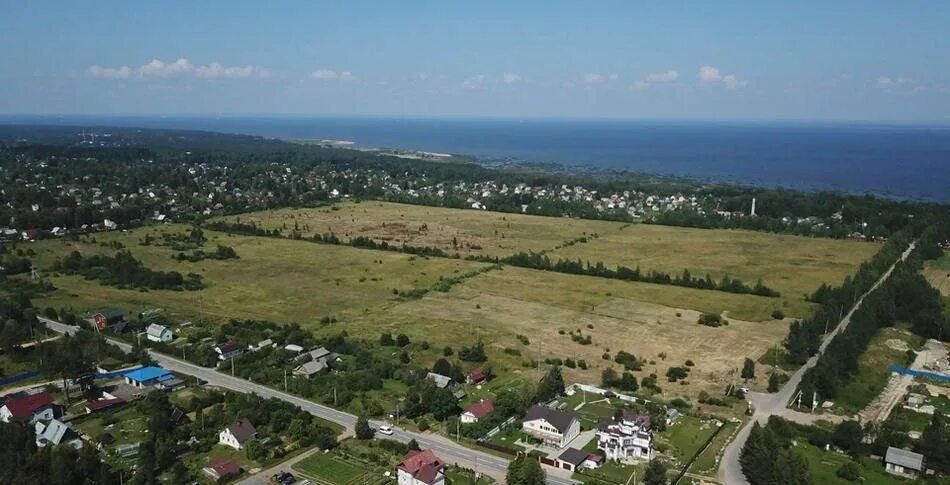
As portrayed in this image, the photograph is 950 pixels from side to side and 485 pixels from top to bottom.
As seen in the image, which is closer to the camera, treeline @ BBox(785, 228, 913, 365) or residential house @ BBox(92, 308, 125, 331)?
treeline @ BBox(785, 228, 913, 365)

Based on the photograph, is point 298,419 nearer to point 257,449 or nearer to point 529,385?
point 257,449

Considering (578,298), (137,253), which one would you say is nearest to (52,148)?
(137,253)

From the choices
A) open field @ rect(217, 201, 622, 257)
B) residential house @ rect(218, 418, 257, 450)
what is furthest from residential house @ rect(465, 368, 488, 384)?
open field @ rect(217, 201, 622, 257)

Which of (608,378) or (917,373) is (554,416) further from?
(917,373)

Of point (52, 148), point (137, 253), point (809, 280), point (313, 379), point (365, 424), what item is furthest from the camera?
point (52, 148)

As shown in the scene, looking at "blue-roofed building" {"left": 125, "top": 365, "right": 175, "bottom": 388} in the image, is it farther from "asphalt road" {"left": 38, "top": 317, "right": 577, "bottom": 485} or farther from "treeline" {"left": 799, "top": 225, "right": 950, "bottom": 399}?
"treeline" {"left": 799, "top": 225, "right": 950, "bottom": 399}

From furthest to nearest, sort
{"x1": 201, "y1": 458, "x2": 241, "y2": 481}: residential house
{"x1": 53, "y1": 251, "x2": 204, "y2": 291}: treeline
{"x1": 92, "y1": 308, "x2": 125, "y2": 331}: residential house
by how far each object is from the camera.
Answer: {"x1": 53, "y1": 251, "x2": 204, "y2": 291}: treeline
{"x1": 92, "y1": 308, "x2": 125, "y2": 331}: residential house
{"x1": 201, "y1": 458, "x2": 241, "y2": 481}: residential house

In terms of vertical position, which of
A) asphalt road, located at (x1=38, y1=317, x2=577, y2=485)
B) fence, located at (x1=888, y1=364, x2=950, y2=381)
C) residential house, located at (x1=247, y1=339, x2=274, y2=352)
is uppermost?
residential house, located at (x1=247, y1=339, x2=274, y2=352)
